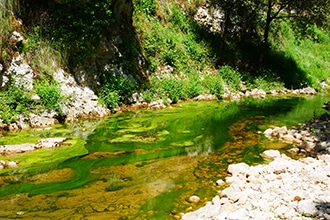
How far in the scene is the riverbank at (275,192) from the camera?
6488 millimetres

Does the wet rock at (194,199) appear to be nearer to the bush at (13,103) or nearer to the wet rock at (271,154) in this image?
the wet rock at (271,154)

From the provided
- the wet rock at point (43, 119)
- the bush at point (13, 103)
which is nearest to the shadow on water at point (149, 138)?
the wet rock at point (43, 119)

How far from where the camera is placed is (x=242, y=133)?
14367 mm

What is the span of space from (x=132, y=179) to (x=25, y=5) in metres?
9.56

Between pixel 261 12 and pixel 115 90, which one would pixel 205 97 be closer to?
pixel 115 90

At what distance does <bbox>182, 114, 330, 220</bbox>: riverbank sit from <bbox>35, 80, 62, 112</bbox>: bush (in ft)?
23.6

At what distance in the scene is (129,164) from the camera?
9953 millimetres

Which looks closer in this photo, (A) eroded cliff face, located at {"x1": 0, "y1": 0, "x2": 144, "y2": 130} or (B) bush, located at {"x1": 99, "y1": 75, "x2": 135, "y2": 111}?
(A) eroded cliff face, located at {"x1": 0, "y1": 0, "x2": 144, "y2": 130}

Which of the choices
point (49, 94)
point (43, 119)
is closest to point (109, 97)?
point (49, 94)

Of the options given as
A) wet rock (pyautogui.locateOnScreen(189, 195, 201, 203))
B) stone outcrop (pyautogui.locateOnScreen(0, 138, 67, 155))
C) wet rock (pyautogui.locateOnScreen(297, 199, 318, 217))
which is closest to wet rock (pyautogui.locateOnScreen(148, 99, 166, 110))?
stone outcrop (pyautogui.locateOnScreen(0, 138, 67, 155))

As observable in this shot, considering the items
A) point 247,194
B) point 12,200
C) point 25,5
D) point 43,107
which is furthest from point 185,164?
point 25,5

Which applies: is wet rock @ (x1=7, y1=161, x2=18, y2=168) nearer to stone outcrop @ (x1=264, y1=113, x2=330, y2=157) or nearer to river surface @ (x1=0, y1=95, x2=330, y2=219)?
river surface @ (x1=0, y1=95, x2=330, y2=219)

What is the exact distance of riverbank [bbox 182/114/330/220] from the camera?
649cm

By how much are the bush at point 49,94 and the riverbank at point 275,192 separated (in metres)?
7.19
